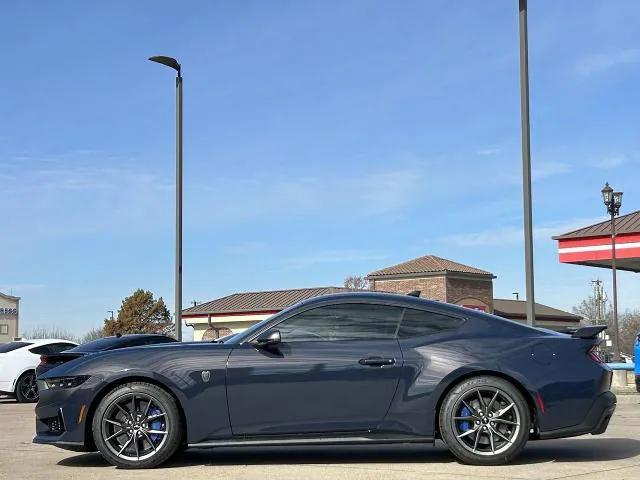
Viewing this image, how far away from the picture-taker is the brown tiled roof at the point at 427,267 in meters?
47.4

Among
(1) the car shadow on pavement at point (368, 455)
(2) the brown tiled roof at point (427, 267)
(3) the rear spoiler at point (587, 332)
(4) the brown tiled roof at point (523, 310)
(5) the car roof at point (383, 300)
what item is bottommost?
(1) the car shadow on pavement at point (368, 455)

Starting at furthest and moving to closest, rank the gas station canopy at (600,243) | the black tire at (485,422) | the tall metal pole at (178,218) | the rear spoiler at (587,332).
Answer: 1. the gas station canopy at (600,243)
2. the tall metal pole at (178,218)
3. the rear spoiler at (587,332)
4. the black tire at (485,422)

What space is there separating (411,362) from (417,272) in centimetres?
4028

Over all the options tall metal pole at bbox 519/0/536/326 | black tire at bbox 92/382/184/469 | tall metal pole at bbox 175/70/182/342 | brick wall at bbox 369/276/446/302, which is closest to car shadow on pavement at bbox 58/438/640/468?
black tire at bbox 92/382/184/469

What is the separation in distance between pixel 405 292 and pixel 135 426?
34777 mm

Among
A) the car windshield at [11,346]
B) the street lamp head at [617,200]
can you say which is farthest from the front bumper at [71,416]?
the street lamp head at [617,200]

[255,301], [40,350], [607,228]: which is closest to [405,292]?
[607,228]

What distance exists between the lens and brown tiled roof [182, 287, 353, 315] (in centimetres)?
5791

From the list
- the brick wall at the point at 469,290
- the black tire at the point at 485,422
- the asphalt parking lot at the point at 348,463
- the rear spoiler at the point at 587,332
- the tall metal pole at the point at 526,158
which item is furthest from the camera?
the brick wall at the point at 469,290

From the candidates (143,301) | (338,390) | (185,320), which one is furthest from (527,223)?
(143,301)

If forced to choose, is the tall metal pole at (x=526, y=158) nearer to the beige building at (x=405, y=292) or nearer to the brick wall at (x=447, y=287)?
the beige building at (x=405, y=292)

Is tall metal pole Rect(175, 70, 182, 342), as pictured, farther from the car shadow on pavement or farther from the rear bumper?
the rear bumper

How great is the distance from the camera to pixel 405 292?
41562mm

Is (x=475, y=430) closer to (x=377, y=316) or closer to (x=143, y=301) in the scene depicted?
(x=377, y=316)
